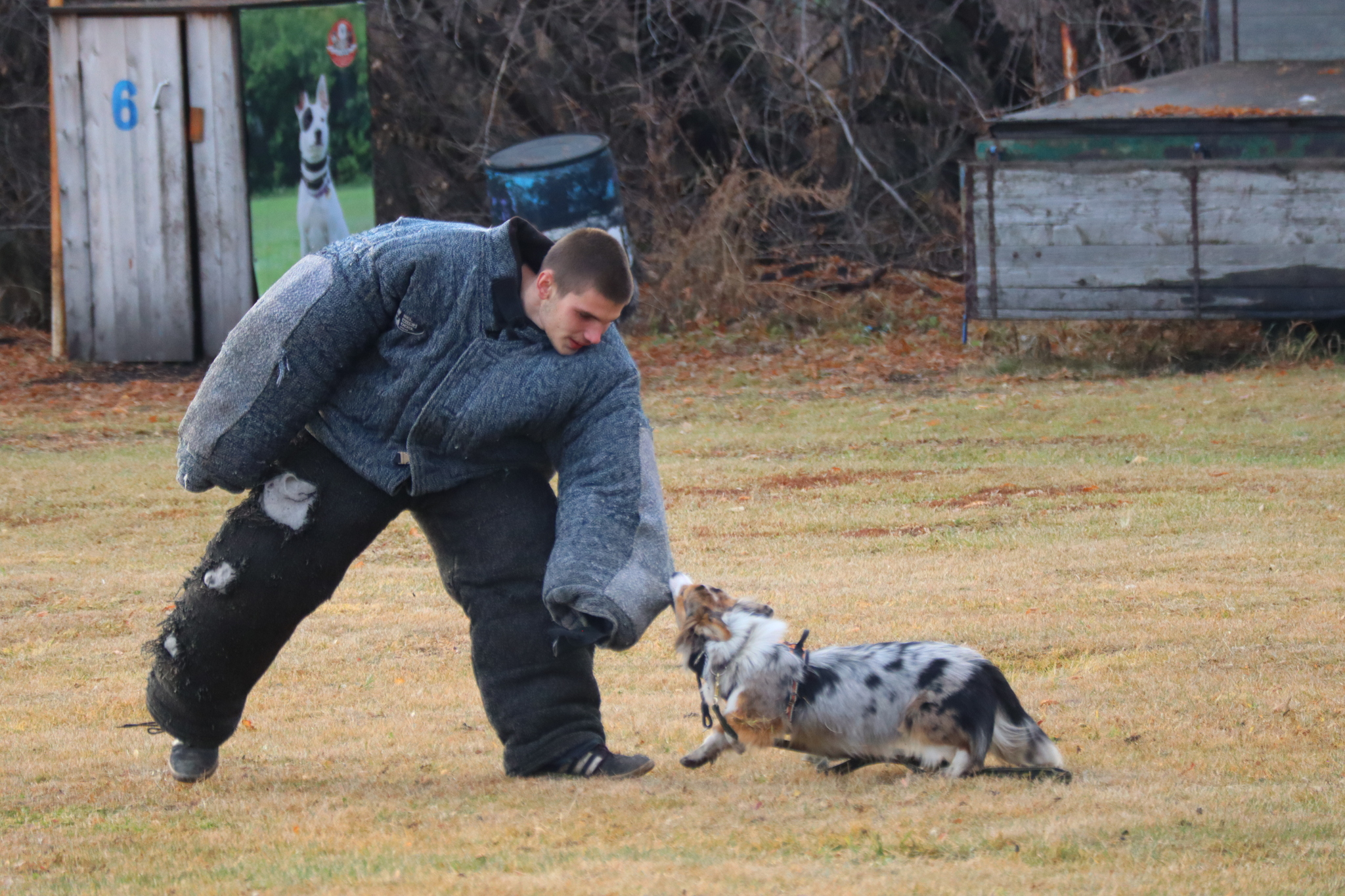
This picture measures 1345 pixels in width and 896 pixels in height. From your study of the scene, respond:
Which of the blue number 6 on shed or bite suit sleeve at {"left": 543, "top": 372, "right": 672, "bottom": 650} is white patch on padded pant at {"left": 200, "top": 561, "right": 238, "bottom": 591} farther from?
the blue number 6 on shed

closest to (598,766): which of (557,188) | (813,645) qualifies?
(813,645)

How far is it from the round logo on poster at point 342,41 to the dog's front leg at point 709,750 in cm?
1331

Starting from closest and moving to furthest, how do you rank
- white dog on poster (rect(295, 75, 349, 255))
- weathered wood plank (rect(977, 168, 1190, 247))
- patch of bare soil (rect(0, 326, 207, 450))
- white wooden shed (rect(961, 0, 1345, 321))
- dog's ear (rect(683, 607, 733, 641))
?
1. dog's ear (rect(683, 607, 733, 641))
2. patch of bare soil (rect(0, 326, 207, 450))
3. white wooden shed (rect(961, 0, 1345, 321))
4. weathered wood plank (rect(977, 168, 1190, 247))
5. white dog on poster (rect(295, 75, 349, 255))

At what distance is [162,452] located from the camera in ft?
38.7

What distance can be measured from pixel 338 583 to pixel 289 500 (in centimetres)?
27

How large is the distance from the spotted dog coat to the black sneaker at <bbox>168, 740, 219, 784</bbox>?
4.69 ft

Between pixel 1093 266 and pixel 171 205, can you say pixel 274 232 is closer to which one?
pixel 171 205

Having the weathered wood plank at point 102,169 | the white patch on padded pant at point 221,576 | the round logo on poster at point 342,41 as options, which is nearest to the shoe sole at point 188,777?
the white patch on padded pant at point 221,576

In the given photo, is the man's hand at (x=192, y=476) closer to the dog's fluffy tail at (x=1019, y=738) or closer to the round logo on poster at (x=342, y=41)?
the dog's fluffy tail at (x=1019, y=738)

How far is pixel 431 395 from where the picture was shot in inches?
164

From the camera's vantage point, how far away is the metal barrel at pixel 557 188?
15.1m

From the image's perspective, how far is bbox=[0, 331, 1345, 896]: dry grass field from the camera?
347cm

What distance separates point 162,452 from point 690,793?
28.8 feet

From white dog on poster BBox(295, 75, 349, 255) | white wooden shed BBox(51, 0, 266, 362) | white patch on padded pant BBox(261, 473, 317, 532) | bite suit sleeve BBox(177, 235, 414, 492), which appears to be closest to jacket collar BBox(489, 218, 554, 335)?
bite suit sleeve BBox(177, 235, 414, 492)
